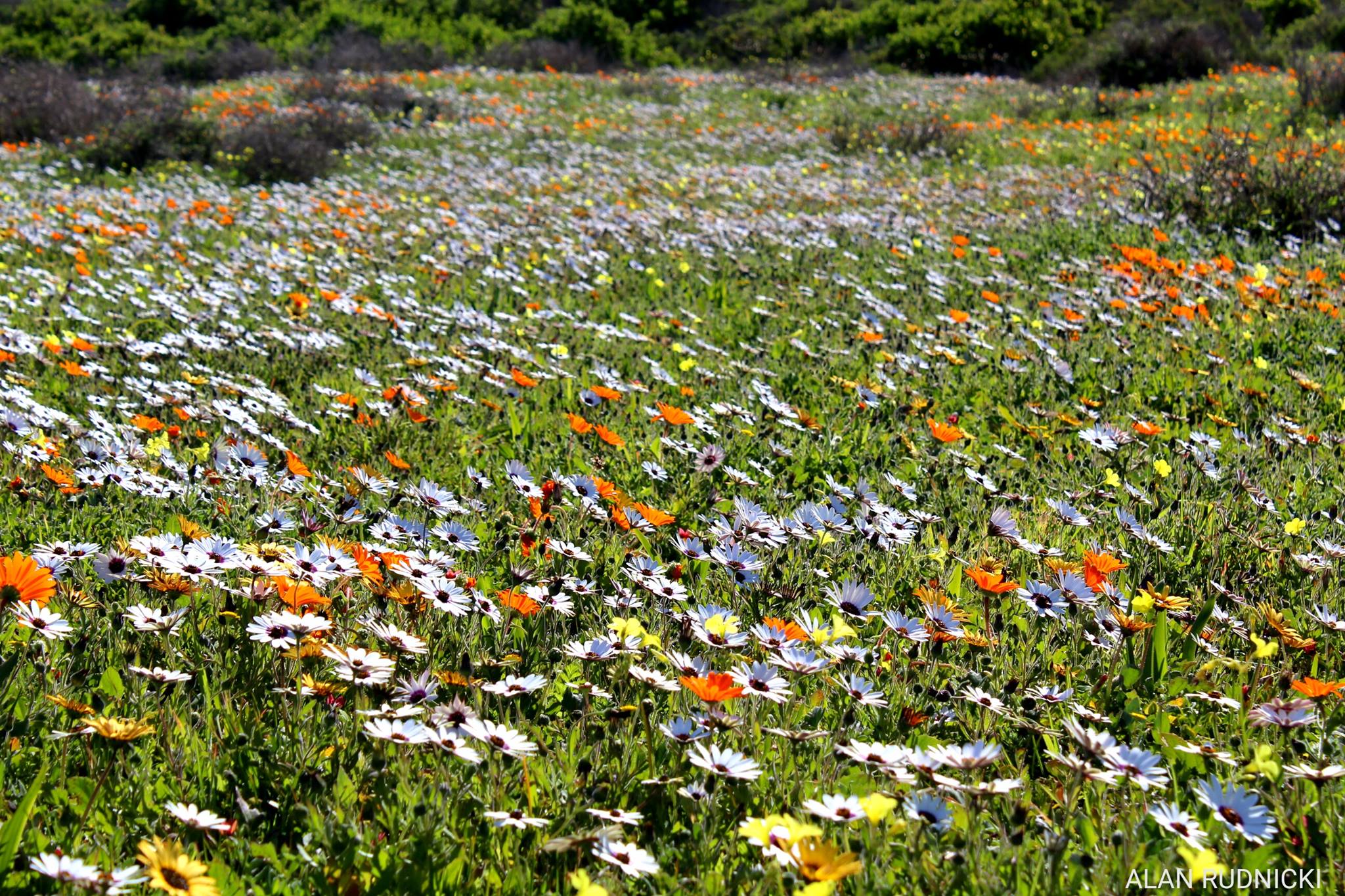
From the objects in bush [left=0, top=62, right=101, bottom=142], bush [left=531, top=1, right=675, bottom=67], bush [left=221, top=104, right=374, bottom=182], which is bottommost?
bush [left=221, top=104, right=374, bottom=182]

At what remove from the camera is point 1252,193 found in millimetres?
8172

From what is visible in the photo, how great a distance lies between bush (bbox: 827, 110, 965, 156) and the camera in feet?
41.7

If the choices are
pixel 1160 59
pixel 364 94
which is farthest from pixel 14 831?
pixel 1160 59

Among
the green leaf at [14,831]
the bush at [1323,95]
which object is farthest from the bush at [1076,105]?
the green leaf at [14,831]

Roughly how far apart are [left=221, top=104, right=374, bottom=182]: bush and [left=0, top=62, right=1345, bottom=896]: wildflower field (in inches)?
130

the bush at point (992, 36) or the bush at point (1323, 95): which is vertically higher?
the bush at point (992, 36)

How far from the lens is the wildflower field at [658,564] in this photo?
1.61 metres

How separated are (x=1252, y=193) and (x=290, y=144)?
889cm

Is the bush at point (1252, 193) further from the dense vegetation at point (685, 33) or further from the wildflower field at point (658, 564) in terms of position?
the dense vegetation at point (685, 33)

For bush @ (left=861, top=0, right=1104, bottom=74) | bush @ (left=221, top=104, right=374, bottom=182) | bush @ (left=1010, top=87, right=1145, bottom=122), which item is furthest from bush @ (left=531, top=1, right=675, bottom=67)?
bush @ (left=221, top=104, right=374, bottom=182)

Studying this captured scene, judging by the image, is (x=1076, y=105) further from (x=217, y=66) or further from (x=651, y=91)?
(x=217, y=66)

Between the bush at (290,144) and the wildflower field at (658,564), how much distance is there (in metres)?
3.30

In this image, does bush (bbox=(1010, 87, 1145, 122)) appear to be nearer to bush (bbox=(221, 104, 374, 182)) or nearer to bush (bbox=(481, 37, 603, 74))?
bush (bbox=(221, 104, 374, 182))

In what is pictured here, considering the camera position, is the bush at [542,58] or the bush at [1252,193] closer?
the bush at [1252,193]
